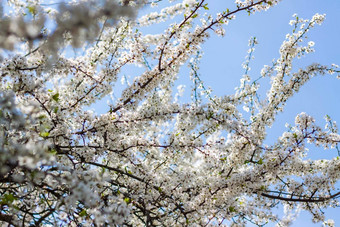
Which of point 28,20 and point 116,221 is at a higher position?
point 28,20

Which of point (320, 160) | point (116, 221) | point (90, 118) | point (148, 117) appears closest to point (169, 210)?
point (148, 117)

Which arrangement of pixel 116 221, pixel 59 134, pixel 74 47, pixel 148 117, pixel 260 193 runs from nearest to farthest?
pixel 74 47 → pixel 116 221 → pixel 59 134 → pixel 148 117 → pixel 260 193

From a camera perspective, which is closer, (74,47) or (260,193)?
(74,47)

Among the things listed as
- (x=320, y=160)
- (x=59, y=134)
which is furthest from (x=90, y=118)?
(x=320, y=160)

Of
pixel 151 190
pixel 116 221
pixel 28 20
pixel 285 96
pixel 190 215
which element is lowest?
pixel 116 221

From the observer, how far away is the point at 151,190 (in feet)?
15.2

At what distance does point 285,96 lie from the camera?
5.86 m

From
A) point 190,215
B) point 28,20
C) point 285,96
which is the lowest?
point 28,20

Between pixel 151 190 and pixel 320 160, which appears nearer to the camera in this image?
pixel 151 190

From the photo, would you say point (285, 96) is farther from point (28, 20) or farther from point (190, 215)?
point (28, 20)

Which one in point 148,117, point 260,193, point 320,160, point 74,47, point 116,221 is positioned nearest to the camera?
point 74,47

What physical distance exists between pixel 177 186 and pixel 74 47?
4.08 metres

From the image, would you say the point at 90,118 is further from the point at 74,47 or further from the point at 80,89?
the point at 74,47

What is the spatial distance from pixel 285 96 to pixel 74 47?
5.09 meters
